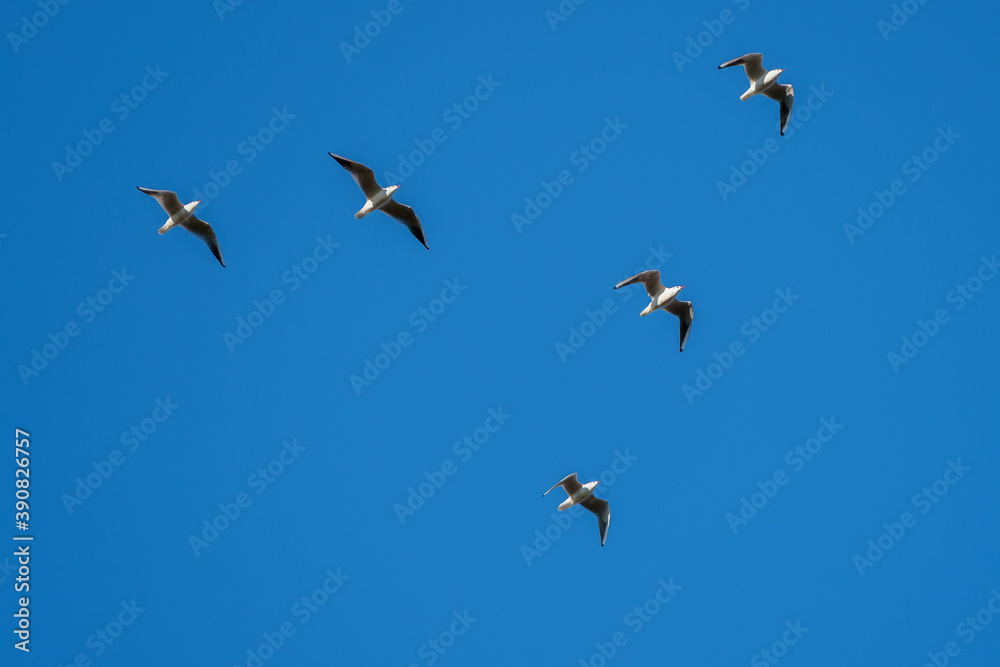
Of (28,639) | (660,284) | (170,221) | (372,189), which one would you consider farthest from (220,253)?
(28,639)

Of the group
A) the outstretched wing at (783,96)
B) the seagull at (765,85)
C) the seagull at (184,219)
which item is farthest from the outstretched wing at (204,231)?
the outstretched wing at (783,96)

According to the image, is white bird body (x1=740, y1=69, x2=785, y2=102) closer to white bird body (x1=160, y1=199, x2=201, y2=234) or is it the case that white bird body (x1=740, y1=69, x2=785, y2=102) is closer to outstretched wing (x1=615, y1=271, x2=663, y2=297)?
outstretched wing (x1=615, y1=271, x2=663, y2=297)

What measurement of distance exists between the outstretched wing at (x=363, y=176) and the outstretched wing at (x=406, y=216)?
0.78 metres

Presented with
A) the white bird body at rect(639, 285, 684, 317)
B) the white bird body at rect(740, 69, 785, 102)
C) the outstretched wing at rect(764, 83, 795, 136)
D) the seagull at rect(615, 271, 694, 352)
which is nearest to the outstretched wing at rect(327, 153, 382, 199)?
the seagull at rect(615, 271, 694, 352)

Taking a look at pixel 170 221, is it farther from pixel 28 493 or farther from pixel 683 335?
pixel 683 335

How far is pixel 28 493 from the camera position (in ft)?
122

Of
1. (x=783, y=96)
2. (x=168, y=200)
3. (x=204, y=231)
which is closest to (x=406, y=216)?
(x=204, y=231)

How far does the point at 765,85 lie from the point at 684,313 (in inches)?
270

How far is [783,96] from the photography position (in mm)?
33812

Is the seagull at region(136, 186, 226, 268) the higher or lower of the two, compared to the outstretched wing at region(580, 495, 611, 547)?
higher

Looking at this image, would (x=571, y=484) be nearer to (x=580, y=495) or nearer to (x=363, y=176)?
(x=580, y=495)

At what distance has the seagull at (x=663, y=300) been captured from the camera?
3125 centimetres

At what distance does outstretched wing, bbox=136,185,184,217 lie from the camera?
31.0 meters

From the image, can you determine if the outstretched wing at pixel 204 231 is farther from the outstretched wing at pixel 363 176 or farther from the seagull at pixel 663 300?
the seagull at pixel 663 300
